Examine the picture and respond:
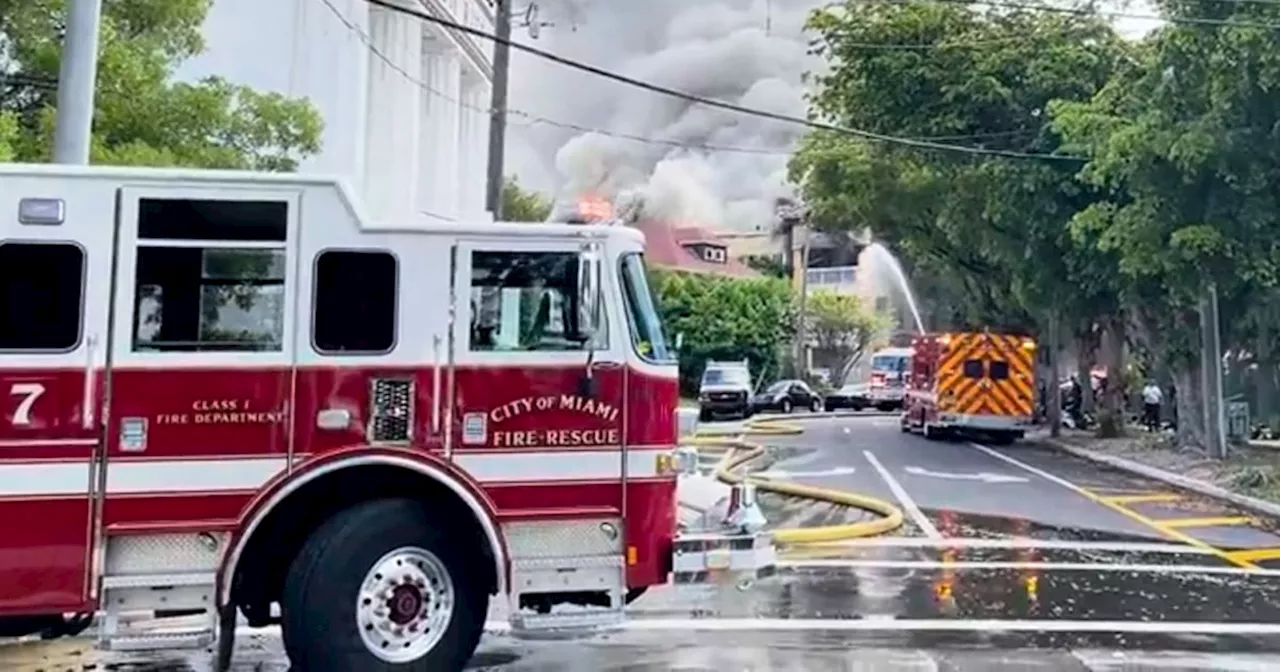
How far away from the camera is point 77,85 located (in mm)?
9500

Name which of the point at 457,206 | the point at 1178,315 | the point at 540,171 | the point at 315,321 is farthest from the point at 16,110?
the point at 540,171

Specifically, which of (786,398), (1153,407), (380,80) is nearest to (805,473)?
(380,80)

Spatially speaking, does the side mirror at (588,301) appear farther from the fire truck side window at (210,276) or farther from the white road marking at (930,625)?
the white road marking at (930,625)

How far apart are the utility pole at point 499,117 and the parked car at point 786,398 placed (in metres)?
29.7

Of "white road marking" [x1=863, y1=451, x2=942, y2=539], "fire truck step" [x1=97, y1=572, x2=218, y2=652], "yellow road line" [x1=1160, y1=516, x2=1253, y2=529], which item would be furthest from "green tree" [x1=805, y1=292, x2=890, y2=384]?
"fire truck step" [x1=97, y1=572, x2=218, y2=652]

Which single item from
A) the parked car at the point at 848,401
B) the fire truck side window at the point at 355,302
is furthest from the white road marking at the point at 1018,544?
the parked car at the point at 848,401

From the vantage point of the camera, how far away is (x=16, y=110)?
464 inches

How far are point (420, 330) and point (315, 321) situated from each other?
1.88 feet

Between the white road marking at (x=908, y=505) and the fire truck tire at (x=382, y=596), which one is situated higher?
the fire truck tire at (x=382, y=596)

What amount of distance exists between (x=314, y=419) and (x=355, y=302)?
690mm

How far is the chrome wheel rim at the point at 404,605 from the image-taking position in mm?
6691

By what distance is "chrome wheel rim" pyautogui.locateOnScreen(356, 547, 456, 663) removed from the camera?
22.0 feet

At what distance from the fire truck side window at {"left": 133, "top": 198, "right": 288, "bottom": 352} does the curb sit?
15.4 m

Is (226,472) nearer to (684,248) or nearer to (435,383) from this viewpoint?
(435,383)
